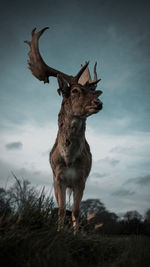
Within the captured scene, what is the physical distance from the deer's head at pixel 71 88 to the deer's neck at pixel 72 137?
0.21 meters

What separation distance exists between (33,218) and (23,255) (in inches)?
30.8

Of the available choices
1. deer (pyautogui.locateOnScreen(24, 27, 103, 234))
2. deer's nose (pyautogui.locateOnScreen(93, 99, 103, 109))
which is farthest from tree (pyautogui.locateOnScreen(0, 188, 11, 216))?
deer's nose (pyautogui.locateOnScreen(93, 99, 103, 109))

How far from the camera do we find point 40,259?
7.64 feet

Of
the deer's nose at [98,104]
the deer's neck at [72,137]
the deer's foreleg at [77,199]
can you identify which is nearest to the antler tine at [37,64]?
the deer's neck at [72,137]

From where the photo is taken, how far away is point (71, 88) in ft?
20.1

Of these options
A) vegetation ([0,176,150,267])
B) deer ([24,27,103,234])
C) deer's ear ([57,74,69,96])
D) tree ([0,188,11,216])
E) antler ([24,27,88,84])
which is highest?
antler ([24,27,88,84])

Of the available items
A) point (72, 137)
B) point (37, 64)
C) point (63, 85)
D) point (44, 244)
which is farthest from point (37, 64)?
point (44, 244)

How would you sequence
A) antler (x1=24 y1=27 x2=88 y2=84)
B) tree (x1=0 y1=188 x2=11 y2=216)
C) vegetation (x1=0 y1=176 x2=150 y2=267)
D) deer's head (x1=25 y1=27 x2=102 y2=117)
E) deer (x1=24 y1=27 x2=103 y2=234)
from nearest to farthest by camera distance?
1. vegetation (x1=0 y1=176 x2=150 y2=267)
2. tree (x1=0 y1=188 x2=11 y2=216)
3. deer's head (x1=25 y1=27 x2=102 y2=117)
4. deer (x1=24 y1=27 x2=103 y2=234)
5. antler (x1=24 y1=27 x2=88 y2=84)

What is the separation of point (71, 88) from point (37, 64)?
1962mm

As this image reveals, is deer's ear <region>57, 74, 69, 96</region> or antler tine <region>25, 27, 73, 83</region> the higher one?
antler tine <region>25, 27, 73, 83</region>

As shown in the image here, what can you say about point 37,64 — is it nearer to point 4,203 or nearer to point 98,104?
point 98,104

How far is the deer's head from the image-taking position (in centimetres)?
542

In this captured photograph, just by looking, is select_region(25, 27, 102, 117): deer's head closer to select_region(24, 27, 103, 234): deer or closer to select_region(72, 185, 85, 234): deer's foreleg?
select_region(24, 27, 103, 234): deer

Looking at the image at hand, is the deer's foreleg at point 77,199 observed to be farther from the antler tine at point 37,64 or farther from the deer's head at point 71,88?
the antler tine at point 37,64
